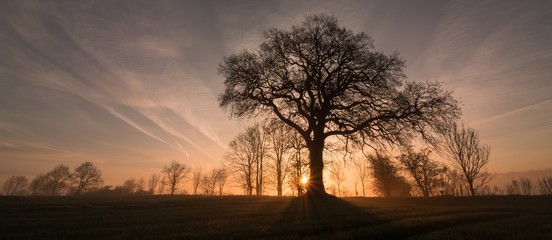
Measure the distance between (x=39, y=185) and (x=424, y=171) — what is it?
137m

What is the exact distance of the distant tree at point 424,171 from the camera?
53.7 m

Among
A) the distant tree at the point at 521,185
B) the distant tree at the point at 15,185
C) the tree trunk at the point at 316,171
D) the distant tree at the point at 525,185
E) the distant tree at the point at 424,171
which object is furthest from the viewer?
the distant tree at the point at 15,185

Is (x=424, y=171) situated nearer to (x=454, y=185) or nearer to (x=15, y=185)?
(x=454, y=185)

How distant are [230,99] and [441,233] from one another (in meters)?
18.4

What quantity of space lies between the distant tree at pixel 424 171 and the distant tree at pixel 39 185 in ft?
398

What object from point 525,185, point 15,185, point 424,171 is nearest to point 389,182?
point 424,171

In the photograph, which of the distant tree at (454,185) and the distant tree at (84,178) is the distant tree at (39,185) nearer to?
the distant tree at (84,178)

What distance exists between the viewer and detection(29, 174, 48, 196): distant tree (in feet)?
333

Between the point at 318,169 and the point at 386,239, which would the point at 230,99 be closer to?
the point at 318,169

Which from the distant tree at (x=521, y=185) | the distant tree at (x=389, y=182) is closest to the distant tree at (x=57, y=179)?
the distant tree at (x=389, y=182)

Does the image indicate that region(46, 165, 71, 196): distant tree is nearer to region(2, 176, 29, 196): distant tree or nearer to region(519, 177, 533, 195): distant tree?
region(2, 176, 29, 196): distant tree

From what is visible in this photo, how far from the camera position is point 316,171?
20.7 meters

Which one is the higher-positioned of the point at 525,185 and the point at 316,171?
the point at 316,171

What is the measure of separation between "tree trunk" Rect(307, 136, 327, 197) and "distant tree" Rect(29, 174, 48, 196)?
119 metres
